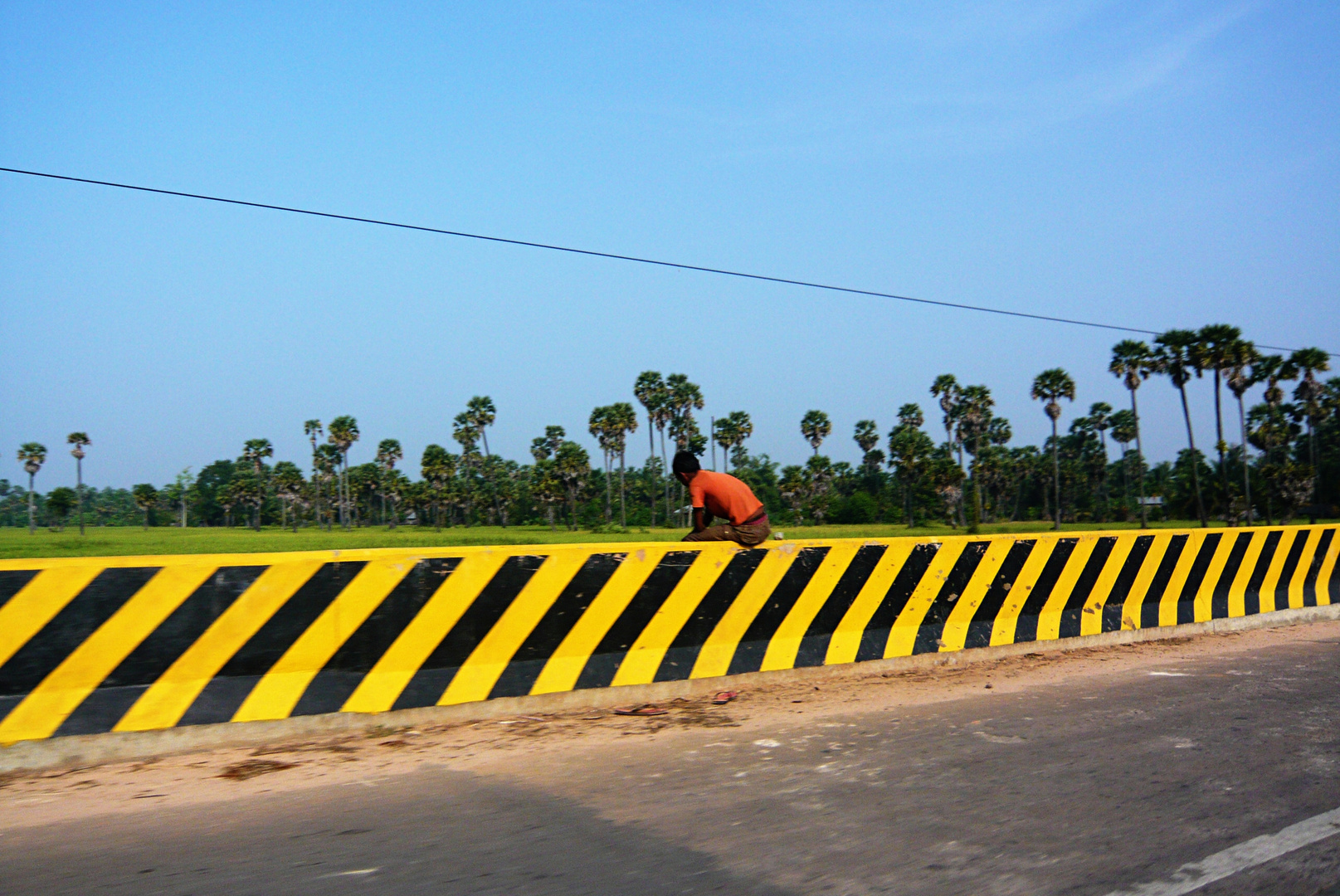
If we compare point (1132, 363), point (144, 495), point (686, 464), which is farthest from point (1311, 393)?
point (144, 495)

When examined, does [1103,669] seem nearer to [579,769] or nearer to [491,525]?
[579,769]

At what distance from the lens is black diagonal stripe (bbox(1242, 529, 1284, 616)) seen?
987cm

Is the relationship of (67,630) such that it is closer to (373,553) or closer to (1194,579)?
(373,553)

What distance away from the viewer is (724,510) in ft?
24.5

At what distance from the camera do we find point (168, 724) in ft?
16.3

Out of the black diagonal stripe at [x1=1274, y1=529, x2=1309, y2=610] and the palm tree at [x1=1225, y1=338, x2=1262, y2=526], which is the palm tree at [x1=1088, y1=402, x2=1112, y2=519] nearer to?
the palm tree at [x1=1225, y1=338, x2=1262, y2=526]

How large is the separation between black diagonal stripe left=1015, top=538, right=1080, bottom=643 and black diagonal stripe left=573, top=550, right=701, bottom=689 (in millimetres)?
3303

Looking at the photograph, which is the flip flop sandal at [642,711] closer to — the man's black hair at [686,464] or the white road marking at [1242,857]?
the man's black hair at [686,464]

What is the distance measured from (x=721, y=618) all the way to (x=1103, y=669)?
10.7 ft

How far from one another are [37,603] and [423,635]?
77.5 inches

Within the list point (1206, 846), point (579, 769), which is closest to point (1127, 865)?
point (1206, 846)

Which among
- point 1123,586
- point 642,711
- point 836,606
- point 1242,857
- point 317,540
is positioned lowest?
point 1242,857

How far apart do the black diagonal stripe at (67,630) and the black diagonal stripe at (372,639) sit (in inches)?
42.5

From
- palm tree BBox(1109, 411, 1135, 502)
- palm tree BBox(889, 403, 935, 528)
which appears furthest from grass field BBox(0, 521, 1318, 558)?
palm tree BBox(1109, 411, 1135, 502)
